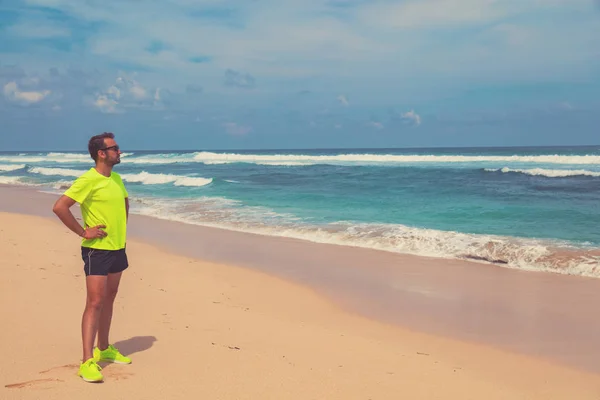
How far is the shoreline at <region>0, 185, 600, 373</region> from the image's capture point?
530 centimetres

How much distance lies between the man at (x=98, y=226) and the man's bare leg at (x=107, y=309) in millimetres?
12

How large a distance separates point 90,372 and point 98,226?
94 cm

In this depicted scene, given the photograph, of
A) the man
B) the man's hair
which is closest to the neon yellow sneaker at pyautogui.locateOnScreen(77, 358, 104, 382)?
the man

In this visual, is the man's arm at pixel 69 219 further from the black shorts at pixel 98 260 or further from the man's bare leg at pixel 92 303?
the man's bare leg at pixel 92 303

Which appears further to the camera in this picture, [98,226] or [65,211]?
[98,226]

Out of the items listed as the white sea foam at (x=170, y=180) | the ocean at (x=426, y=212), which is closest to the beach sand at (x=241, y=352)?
the ocean at (x=426, y=212)

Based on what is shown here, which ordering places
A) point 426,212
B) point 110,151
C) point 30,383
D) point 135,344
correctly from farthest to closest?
1. point 426,212
2. point 135,344
3. point 110,151
4. point 30,383

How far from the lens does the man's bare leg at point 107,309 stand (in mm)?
3721

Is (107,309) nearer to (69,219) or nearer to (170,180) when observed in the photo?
(69,219)

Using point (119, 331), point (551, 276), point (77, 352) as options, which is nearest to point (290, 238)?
point (551, 276)

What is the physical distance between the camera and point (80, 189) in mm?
3436

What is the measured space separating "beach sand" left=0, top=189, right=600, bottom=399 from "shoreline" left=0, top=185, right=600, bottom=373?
288mm

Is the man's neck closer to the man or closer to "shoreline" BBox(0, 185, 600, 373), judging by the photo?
the man

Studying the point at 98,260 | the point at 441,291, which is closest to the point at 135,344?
the point at 98,260
